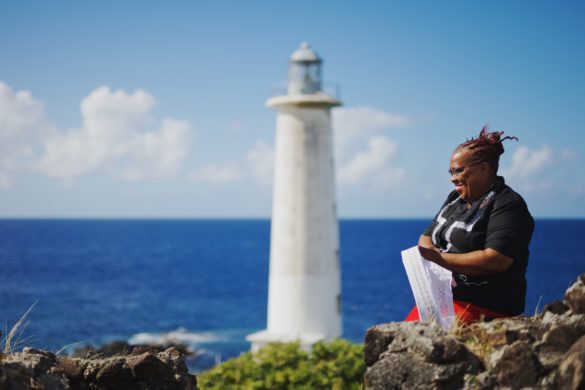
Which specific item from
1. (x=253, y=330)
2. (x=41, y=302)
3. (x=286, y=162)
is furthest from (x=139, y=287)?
(x=286, y=162)

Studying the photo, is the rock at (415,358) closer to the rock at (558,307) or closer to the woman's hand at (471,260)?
the woman's hand at (471,260)

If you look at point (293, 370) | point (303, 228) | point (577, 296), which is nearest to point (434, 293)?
point (577, 296)

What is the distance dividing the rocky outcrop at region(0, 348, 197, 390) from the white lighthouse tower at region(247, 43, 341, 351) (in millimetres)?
17825

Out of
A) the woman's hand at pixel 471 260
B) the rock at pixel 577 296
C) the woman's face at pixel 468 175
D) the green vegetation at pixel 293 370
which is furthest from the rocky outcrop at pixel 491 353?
the green vegetation at pixel 293 370

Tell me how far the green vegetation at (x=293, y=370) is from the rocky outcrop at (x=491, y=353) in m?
8.44

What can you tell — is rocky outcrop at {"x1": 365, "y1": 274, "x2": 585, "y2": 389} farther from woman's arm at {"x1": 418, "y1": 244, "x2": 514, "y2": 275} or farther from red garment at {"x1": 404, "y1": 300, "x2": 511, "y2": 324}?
woman's arm at {"x1": 418, "y1": 244, "x2": 514, "y2": 275}

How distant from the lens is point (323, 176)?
893 inches

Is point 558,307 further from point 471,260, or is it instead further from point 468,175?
point 468,175

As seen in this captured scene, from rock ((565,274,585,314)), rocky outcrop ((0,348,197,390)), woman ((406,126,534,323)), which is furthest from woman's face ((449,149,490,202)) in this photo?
rocky outcrop ((0,348,197,390))

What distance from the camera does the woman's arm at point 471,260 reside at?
160 inches

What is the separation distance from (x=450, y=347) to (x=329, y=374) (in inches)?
365

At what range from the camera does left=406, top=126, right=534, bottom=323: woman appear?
4102mm

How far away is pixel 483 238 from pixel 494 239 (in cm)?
15

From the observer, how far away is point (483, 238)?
14.0ft
